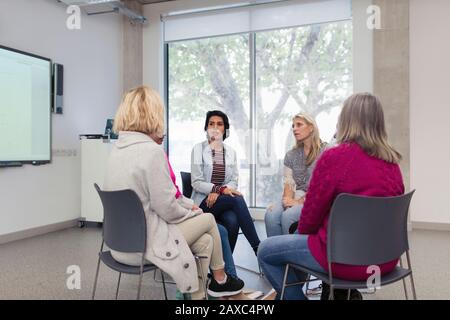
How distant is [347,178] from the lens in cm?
160

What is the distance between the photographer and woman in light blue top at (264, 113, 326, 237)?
8.88 ft

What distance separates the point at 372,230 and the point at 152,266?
3.20ft

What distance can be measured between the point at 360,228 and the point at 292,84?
4.00 metres

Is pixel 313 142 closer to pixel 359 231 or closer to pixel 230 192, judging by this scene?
pixel 230 192

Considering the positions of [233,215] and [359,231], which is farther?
[233,215]

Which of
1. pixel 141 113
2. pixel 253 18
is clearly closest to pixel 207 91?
pixel 253 18

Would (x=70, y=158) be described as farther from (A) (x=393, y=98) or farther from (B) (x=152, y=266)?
(A) (x=393, y=98)

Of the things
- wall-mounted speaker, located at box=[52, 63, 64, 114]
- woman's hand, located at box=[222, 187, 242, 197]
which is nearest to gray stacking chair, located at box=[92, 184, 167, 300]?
woman's hand, located at box=[222, 187, 242, 197]

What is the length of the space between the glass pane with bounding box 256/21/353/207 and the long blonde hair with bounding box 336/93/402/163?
3.45 meters

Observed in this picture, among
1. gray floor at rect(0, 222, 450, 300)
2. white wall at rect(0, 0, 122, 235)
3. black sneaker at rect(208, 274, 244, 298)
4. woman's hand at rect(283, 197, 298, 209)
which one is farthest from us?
white wall at rect(0, 0, 122, 235)

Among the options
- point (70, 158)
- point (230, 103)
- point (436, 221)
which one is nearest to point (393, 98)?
point (436, 221)

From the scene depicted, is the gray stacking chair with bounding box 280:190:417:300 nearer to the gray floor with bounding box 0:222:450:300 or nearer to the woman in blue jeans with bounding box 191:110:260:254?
the gray floor with bounding box 0:222:450:300

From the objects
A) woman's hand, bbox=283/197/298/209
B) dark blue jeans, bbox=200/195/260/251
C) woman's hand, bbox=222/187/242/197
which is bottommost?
dark blue jeans, bbox=200/195/260/251
